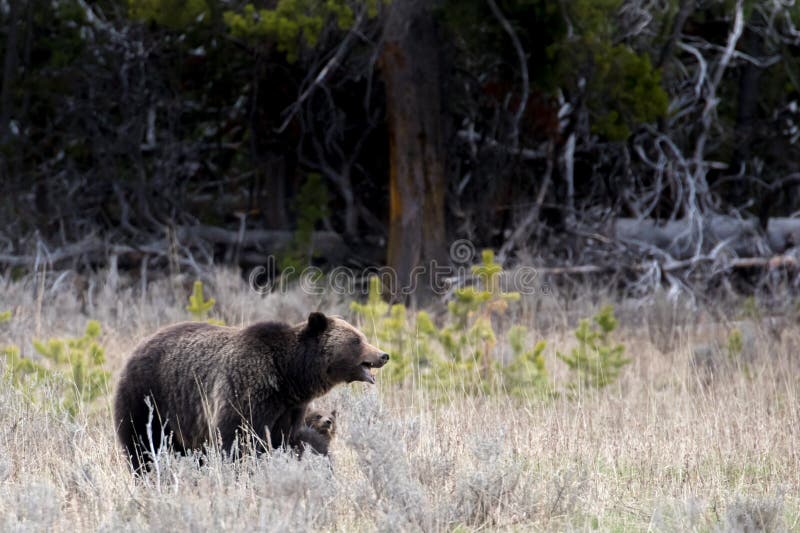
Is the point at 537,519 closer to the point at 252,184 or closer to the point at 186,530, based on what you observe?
the point at 186,530

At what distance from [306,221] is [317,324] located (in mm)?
9389

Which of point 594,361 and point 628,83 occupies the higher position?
point 628,83

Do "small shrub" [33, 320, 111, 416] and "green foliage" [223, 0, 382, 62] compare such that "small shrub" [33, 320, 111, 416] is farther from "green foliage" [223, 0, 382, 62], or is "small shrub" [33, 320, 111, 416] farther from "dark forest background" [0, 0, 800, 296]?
"dark forest background" [0, 0, 800, 296]

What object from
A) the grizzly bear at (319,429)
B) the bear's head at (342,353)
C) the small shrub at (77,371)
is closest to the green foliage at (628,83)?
the small shrub at (77,371)

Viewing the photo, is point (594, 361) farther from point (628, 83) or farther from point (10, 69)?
point (10, 69)

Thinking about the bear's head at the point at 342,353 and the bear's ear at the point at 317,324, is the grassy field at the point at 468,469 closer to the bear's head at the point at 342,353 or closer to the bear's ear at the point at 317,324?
the bear's head at the point at 342,353

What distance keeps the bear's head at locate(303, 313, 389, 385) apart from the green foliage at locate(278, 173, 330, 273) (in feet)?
28.0

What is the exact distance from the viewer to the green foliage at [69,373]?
7.73 metres

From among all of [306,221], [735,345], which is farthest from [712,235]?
[306,221]

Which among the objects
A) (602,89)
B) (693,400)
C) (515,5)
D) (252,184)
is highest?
(515,5)

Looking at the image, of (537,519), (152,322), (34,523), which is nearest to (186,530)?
(34,523)

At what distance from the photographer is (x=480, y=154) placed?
15.9 m

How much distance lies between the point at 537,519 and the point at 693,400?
3470mm

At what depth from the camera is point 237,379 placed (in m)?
6.21
